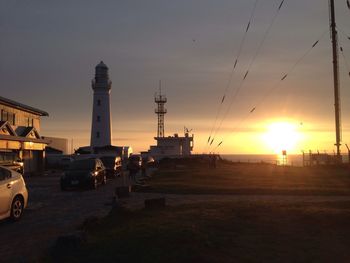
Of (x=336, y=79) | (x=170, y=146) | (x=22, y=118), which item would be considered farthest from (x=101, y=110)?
(x=336, y=79)

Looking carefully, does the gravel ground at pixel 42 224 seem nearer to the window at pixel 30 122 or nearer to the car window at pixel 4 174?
the car window at pixel 4 174

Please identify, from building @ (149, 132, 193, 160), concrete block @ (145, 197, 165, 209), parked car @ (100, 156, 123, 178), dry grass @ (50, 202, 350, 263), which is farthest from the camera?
building @ (149, 132, 193, 160)

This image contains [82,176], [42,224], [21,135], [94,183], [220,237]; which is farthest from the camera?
[21,135]

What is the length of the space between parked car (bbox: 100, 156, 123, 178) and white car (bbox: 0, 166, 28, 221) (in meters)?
22.9

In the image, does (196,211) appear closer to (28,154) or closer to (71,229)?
(71,229)

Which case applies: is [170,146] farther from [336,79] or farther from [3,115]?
[336,79]

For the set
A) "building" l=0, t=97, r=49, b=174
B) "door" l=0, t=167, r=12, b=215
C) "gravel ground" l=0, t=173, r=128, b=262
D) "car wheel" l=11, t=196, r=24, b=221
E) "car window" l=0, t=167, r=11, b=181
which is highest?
"building" l=0, t=97, r=49, b=174

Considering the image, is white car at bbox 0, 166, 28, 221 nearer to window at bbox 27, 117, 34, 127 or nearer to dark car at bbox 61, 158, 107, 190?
dark car at bbox 61, 158, 107, 190

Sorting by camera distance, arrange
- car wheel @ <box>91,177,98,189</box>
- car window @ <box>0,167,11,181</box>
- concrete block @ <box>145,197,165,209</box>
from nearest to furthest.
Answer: car window @ <box>0,167,11,181</box>, concrete block @ <box>145,197,165,209</box>, car wheel @ <box>91,177,98,189</box>

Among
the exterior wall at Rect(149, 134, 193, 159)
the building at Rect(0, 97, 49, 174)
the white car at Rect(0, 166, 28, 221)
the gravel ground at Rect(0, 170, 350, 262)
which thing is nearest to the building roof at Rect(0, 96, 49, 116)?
the building at Rect(0, 97, 49, 174)

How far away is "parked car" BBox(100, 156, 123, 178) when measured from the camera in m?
36.3

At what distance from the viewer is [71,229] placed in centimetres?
1098

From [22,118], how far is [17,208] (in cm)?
3078

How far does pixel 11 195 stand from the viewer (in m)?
12.5
